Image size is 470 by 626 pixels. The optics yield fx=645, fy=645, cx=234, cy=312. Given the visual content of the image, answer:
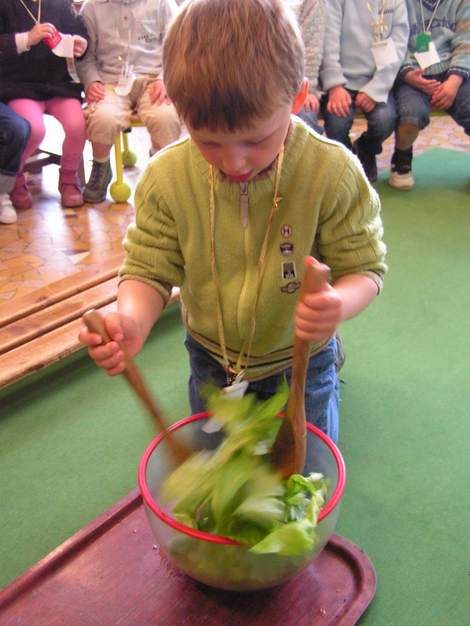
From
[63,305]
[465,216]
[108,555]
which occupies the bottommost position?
[465,216]

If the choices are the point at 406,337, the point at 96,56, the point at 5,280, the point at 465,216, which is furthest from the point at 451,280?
the point at 96,56

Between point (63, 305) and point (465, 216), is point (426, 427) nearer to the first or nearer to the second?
point (63, 305)

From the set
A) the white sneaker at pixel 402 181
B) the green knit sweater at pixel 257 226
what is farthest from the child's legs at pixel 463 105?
the green knit sweater at pixel 257 226

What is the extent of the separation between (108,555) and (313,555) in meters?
0.26

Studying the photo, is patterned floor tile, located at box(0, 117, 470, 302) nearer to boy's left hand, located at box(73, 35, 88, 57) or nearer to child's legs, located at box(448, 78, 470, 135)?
boy's left hand, located at box(73, 35, 88, 57)

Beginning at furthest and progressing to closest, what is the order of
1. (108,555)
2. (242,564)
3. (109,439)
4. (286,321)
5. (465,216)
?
(465,216)
(109,439)
(286,321)
(108,555)
(242,564)

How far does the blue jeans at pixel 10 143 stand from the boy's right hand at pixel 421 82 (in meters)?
1.32

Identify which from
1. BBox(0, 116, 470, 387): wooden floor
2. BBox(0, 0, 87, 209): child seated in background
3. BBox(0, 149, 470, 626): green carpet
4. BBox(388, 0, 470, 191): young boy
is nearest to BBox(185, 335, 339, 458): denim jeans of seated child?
BBox(0, 149, 470, 626): green carpet

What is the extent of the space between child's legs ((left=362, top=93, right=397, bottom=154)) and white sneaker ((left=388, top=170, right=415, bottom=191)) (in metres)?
0.14

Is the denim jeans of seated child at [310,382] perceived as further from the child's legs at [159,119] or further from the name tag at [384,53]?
the name tag at [384,53]

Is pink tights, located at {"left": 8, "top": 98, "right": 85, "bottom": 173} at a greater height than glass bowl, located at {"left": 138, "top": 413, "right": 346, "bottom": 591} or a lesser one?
lesser

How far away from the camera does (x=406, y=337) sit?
1428 mm

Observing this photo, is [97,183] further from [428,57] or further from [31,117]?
[428,57]

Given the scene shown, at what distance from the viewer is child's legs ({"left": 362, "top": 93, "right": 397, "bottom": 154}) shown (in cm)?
226
